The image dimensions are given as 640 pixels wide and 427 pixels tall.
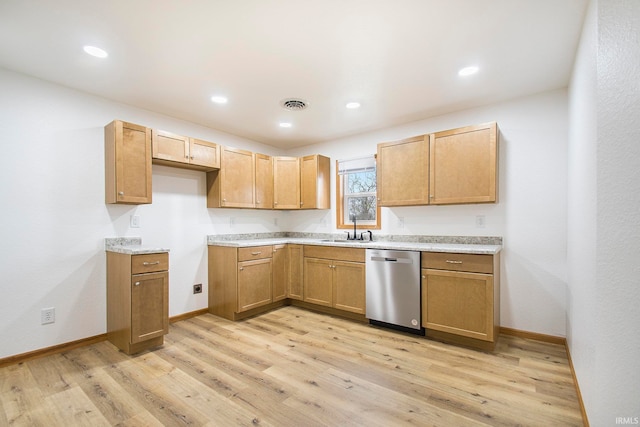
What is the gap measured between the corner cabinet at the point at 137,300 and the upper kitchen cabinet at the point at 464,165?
9.64ft

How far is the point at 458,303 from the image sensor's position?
2781 mm

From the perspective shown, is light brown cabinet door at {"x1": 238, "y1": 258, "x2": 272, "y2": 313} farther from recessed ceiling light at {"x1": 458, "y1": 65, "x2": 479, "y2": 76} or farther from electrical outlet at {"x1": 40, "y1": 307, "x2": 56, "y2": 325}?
recessed ceiling light at {"x1": 458, "y1": 65, "x2": 479, "y2": 76}

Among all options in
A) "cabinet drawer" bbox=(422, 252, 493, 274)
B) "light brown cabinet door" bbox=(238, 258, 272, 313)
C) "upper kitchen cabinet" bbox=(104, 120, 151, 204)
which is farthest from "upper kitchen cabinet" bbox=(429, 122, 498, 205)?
"upper kitchen cabinet" bbox=(104, 120, 151, 204)

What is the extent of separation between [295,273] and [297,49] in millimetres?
2811

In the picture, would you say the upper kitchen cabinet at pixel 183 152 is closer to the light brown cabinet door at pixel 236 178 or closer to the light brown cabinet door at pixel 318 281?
the light brown cabinet door at pixel 236 178

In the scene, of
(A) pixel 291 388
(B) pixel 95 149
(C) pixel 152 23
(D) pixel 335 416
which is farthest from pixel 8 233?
(D) pixel 335 416

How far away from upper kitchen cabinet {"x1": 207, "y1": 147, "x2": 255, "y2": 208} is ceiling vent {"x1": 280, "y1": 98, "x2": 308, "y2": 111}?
1062 millimetres

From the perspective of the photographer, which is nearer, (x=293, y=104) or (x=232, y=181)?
(x=293, y=104)

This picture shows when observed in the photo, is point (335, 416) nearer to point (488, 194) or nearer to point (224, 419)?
point (224, 419)

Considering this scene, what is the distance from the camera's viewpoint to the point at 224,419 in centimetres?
177

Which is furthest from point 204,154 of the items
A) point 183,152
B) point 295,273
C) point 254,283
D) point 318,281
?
point 318,281

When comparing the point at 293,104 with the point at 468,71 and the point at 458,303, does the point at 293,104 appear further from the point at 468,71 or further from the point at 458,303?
the point at 458,303

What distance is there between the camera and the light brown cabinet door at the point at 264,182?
4230mm

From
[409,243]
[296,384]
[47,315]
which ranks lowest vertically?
[296,384]
